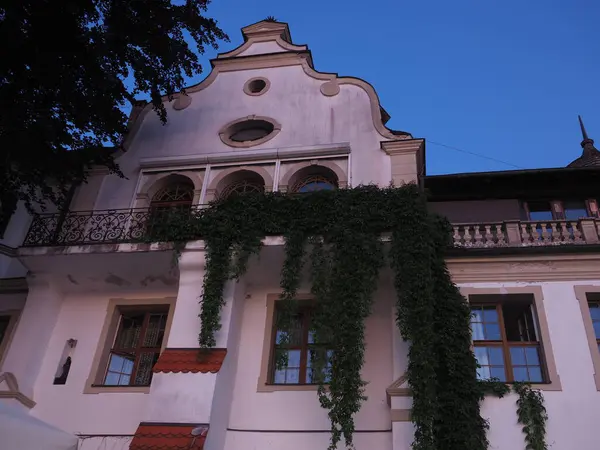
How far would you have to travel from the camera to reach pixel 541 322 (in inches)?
415

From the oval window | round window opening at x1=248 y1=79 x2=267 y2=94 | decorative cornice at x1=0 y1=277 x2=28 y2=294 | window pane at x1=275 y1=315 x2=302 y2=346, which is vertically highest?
round window opening at x1=248 y1=79 x2=267 y2=94

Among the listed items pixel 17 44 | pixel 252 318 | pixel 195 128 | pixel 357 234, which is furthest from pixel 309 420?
pixel 17 44

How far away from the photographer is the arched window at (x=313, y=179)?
13.5 meters

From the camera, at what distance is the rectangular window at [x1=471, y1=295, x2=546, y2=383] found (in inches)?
408

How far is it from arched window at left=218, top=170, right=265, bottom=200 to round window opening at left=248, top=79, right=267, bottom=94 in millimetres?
2892

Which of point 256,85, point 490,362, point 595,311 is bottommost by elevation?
point 490,362

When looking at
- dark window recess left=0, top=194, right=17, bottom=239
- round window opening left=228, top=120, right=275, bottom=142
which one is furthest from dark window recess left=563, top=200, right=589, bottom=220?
dark window recess left=0, top=194, right=17, bottom=239

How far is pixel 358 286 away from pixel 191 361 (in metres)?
3.36

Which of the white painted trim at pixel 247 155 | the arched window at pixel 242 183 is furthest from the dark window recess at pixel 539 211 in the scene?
the arched window at pixel 242 183

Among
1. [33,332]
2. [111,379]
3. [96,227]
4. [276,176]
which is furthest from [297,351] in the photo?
[33,332]

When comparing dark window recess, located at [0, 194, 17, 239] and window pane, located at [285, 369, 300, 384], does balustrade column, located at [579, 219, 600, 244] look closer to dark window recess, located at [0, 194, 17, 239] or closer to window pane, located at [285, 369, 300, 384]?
window pane, located at [285, 369, 300, 384]

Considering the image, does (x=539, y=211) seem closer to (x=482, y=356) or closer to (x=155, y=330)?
(x=482, y=356)

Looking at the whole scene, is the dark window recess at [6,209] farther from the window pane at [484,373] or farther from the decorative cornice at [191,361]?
the window pane at [484,373]

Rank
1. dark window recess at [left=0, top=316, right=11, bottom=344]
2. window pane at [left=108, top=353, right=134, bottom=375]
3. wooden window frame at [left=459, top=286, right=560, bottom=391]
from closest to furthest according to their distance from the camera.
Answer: wooden window frame at [left=459, top=286, right=560, bottom=391], window pane at [left=108, top=353, right=134, bottom=375], dark window recess at [left=0, top=316, right=11, bottom=344]
